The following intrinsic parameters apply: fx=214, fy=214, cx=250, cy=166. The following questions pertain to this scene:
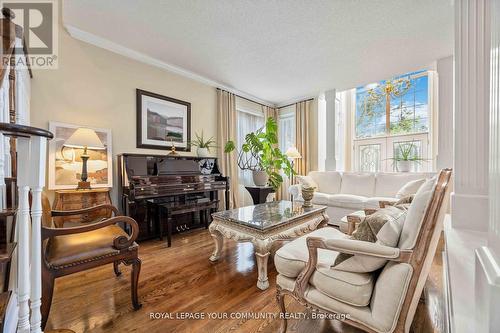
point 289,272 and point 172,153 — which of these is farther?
point 172,153

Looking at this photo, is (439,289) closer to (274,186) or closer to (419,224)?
(419,224)

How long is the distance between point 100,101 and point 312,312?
3374 mm

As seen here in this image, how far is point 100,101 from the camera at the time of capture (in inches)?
113

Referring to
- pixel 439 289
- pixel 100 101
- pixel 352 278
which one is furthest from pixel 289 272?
pixel 100 101

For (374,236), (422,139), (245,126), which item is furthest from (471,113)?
(245,126)

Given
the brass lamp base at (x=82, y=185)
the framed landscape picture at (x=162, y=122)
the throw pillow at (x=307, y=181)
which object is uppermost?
the framed landscape picture at (x=162, y=122)

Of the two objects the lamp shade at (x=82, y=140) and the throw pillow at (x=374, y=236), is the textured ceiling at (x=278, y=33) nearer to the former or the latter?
the lamp shade at (x=82, y=140)

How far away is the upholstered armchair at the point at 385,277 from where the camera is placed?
3.14 feet

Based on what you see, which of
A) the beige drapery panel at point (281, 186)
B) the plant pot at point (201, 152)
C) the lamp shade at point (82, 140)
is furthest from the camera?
the beige drapery panel at point (281, 186)

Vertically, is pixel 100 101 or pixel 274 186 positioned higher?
pixel 100 101

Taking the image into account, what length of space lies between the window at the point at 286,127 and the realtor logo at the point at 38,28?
442 cm

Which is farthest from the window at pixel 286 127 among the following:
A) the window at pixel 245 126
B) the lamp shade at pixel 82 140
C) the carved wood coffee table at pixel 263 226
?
the lamp shade at pixel 82 140

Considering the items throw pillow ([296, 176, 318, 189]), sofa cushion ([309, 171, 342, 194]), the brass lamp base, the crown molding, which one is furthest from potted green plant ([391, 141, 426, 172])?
the brass lamp base

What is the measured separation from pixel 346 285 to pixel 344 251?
0.56 ft
